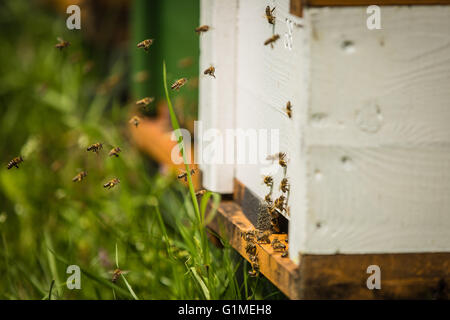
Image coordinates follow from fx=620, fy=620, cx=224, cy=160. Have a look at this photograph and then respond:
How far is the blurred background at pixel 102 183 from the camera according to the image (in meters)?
1.95

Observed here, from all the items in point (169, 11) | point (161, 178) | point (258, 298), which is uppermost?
point (169, 11)

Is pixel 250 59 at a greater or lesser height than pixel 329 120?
greater

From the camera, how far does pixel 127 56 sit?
5152 millimetres

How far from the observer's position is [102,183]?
3.41 metres

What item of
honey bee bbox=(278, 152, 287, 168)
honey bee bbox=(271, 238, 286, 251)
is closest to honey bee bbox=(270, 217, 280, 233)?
honey bee bbox=(271, 238, 286, 251)

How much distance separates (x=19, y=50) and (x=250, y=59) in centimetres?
441

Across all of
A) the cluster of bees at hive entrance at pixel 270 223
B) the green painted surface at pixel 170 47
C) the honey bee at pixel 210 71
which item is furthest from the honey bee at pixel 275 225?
the green painted surface at pixel 170 47

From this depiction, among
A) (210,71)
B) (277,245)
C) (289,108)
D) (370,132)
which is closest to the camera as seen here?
(370,132)

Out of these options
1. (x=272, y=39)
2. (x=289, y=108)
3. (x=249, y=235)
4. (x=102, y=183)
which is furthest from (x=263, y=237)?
(x=102, y=183)

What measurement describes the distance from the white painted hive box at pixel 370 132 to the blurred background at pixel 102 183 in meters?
0.44

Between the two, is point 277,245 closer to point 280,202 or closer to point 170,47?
point 280,202

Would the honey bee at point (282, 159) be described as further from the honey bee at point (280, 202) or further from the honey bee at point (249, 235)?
the honey bee at point (249, 235)
